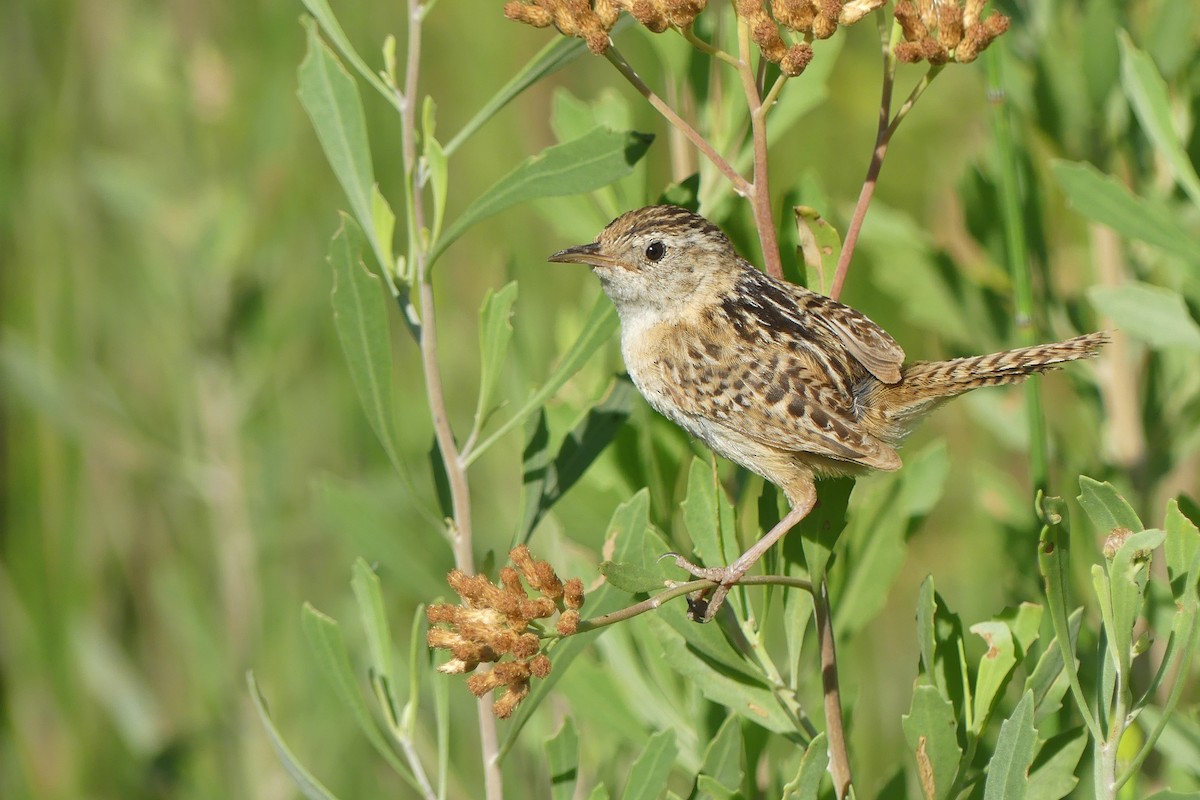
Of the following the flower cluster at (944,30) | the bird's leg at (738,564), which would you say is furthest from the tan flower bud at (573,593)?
the flower cluster at (944,30)

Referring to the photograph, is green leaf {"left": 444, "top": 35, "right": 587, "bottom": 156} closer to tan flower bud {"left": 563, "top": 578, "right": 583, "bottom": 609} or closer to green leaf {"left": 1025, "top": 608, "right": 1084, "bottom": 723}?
tan flower bud {"left": 563, "top": 578, "right": 583, "bottom": 609}

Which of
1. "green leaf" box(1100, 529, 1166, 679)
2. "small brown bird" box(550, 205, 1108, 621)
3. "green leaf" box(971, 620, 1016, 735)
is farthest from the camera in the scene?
"small brown bird" box(550, 205, 1108, 621)

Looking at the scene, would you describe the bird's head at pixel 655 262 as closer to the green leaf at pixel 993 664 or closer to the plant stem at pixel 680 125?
the plant stem at pixel 680 125

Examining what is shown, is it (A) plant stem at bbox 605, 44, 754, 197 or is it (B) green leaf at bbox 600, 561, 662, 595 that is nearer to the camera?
(B) green leaf at bbox 600, 561, 662, 595

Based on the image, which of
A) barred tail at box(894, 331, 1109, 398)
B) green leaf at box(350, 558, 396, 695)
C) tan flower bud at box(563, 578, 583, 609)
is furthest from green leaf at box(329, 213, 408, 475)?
barred tail at box(894, 331, 1109, 398)

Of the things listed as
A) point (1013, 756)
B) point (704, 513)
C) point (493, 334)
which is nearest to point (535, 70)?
point (493, 334)

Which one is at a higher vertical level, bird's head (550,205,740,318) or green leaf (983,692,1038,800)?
bird's head (550,205,740,318)

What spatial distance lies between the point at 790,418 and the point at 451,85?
3.44 meters

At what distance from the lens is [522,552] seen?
1616 mm

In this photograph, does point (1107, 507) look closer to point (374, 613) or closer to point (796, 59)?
point (796, 59)

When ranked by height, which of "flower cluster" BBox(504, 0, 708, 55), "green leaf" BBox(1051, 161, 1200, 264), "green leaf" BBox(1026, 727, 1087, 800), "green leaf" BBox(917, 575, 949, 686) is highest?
"flower cluster" BBox(504, 0, 708, 55)

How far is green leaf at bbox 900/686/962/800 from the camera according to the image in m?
1.73

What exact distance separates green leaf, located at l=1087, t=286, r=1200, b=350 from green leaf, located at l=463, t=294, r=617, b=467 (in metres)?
0.89

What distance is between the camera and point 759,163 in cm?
175
